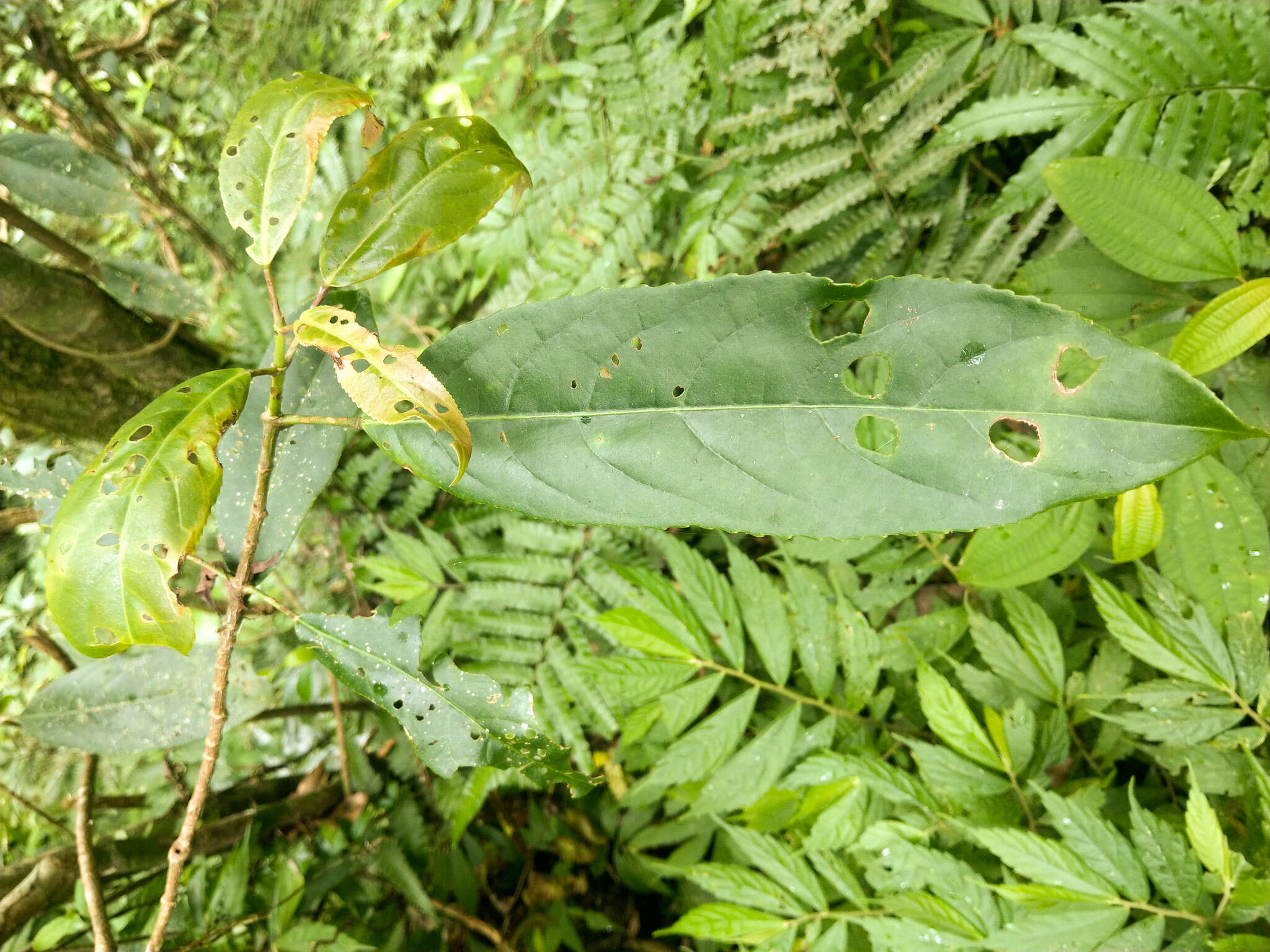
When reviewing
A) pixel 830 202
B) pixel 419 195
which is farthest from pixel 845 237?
pixel 419 195

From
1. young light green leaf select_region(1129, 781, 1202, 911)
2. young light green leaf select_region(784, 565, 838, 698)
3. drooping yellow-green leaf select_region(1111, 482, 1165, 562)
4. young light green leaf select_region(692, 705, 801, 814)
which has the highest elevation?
drooping yellow-green leaf select_region(1111, 482, 1165, 562)

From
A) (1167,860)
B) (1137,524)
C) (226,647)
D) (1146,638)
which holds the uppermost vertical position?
(226,647)

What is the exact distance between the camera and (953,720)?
1314mm

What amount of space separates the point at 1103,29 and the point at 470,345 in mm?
1402

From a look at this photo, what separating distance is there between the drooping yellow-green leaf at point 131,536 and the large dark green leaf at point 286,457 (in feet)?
0.92

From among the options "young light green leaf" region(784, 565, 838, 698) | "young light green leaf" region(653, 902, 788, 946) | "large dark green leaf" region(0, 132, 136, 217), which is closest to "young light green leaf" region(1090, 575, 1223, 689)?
"young light green leaf" region(784, 565, 838, 698)

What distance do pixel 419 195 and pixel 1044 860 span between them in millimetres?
1442

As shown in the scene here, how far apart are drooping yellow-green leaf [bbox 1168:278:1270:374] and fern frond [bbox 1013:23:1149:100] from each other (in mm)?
495

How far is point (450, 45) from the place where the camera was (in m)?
2.86

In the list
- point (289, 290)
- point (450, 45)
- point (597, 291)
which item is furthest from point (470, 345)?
point (450, 45)

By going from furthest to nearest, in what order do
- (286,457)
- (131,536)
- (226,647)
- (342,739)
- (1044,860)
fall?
(342,739), (1044,860), (286,457), (226,647), (131,536)

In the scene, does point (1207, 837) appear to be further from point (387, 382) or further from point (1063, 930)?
point (387, 382)

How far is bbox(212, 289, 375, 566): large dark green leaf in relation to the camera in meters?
0.99

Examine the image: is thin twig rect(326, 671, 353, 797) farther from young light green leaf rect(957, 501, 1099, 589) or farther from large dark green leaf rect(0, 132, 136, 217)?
young light green leaf rect(957, 501, 1099, 589)
